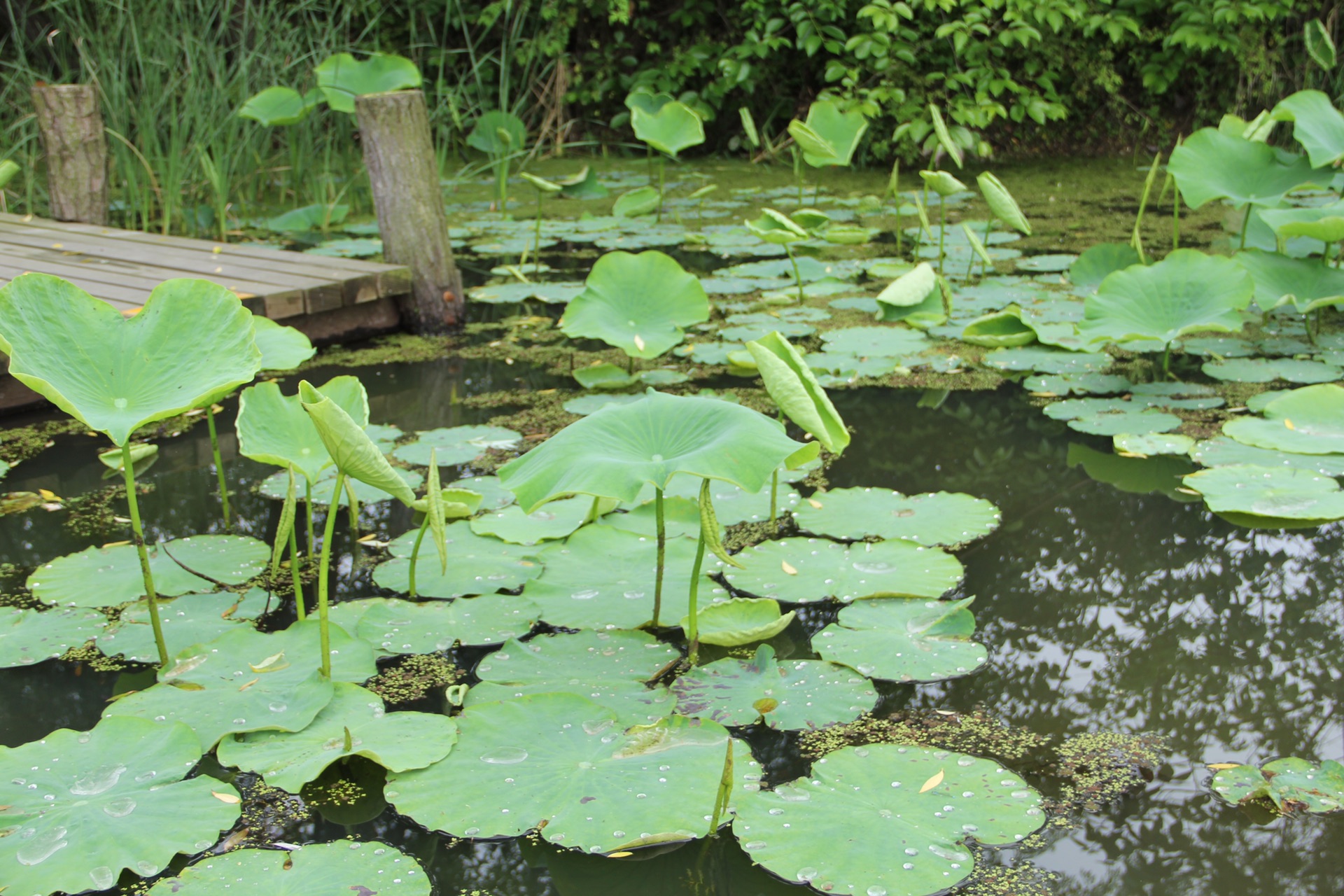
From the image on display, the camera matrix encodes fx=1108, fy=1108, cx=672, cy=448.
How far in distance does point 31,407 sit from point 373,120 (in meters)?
1.20

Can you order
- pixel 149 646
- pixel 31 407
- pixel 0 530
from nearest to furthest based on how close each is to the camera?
pixel 149 646
pixel 0 530
pixel 31 407

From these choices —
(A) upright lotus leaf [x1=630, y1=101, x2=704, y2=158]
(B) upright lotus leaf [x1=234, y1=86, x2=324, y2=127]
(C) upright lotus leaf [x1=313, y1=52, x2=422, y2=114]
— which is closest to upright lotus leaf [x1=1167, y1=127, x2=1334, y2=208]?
(A) upright lotus leaf [x1=630, y1=101, x2=704, y2=158]

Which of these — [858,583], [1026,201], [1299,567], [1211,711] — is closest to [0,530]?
[858,583]

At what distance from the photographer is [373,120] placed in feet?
10.5

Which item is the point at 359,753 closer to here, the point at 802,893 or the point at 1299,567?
the point at 802,893

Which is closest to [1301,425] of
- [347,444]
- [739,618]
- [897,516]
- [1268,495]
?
[1268,495]

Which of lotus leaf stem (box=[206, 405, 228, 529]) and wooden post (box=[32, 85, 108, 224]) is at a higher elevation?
wooden post (box=[32, 85, 108, 224])

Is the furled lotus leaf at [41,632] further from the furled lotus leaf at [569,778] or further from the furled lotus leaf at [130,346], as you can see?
the furled lotus leaf at [569,778]

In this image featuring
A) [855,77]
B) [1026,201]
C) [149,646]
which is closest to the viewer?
[149,646]

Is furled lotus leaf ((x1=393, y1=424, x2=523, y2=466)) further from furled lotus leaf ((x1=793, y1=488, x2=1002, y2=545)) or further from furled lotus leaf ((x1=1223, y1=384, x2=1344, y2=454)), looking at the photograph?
furled lotus leaf ((x1=1223, y1=384, x2=1344, y2=454))

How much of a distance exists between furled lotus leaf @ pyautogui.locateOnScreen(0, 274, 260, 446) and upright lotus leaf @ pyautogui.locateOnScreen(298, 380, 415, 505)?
0.47ft

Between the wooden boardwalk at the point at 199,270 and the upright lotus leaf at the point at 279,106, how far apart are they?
0.90 m

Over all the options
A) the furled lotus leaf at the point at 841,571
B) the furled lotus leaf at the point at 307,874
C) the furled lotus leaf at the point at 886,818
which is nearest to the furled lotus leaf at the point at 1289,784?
the furled lotus leaf at the point at 886,818

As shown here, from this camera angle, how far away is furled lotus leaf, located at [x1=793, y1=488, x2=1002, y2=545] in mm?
1962
